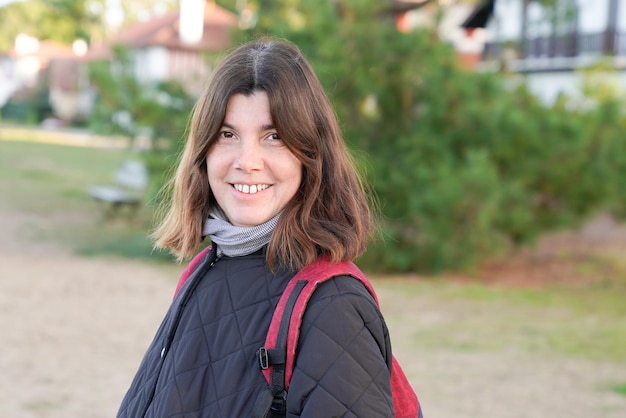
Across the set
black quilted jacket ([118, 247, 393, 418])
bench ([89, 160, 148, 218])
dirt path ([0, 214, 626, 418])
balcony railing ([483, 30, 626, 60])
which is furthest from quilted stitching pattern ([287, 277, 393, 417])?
balcony railing ([483, 30, 626, 60])

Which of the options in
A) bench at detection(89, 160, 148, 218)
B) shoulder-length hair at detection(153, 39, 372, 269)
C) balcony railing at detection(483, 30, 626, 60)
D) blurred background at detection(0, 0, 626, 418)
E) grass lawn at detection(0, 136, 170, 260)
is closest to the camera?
shoulder-length hair at detection(153, 39, 372, 269)

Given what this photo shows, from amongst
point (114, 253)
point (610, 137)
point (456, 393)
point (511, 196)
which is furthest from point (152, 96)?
point (456, 393)

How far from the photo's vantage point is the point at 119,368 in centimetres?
636

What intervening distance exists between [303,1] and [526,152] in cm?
334

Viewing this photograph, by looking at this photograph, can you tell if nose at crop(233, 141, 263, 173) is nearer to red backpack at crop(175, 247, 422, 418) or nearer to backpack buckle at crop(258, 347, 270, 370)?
red backpack at crop(175, 247, 422, 418)

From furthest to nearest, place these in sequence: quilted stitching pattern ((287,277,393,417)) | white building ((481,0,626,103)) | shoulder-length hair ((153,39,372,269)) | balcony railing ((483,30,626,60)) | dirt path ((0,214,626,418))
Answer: balcony railing ((483,30,626,60)) < white building ((481,0,626,103)) < dirt path ((0,214,626,418)) < shoulder-length hair ((153,39,372,269)) < quilted stitching pattern ((287,277,393,417))

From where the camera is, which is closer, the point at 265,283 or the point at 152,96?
the point at 265,283

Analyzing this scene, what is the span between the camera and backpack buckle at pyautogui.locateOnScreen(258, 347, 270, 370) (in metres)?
1.62

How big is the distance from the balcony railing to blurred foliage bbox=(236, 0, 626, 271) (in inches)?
516

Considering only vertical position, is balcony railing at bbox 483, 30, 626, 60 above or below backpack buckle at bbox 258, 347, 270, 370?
above

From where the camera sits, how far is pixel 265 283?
5.68 ft

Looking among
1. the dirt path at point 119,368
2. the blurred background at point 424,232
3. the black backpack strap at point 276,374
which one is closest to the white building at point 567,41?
the blurred background at point 424,232

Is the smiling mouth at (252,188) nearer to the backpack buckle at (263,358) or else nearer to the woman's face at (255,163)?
the woman's face at (255,163)

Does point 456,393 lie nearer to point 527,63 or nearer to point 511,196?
point 511,196
